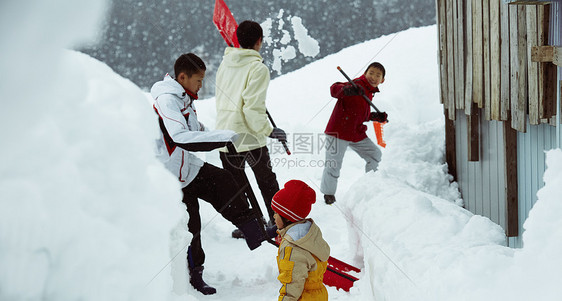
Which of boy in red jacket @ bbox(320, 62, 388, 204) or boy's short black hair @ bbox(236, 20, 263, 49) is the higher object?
boy's short black hair @ bbox(236, 20, 263, 49)

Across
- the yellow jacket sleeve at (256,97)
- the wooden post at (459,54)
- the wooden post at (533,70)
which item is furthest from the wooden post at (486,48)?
the yellow jacket sleeve at (256,97)

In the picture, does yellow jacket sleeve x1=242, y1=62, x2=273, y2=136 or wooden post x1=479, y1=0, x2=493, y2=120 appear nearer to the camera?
wooden post x1=479, y1=0, x2=493, y2=120

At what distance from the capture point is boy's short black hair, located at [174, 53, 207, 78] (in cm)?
323

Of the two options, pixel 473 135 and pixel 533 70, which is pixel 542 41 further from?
pixel 473 135

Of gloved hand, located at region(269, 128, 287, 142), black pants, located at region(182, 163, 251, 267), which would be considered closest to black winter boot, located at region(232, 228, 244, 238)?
gloved hand, located at region(269, 128, 287, 142)

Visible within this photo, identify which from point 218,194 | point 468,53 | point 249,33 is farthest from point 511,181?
point 249,33

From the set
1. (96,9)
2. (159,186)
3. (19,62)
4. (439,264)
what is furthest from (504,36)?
(19,62)

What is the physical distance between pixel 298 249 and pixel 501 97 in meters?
1.83

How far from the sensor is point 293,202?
8.11ft

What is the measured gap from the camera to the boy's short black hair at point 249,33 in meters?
4.04

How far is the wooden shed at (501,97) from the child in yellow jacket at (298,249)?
1359 millimetres

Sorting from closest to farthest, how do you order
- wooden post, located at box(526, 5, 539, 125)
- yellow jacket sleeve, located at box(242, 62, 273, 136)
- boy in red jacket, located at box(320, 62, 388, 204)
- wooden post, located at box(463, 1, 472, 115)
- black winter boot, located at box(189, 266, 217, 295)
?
wooden post, located at box(526, 5, 539, 125) < black winter boot, located at box(189, 266, 217, 295) < wooden post, located at box(463, 1, 472, 115) < yellow jacket sleeve, located at box(242, 62, 273, 136) < boy in red jacket, located at box(320, 62, 388, 204)

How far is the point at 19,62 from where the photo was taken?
62.3 inches

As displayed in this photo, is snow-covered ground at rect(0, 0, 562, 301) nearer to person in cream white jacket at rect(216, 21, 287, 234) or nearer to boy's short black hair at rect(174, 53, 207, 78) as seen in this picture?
boy's short black hair at rect(174, 53, 207, 78)
